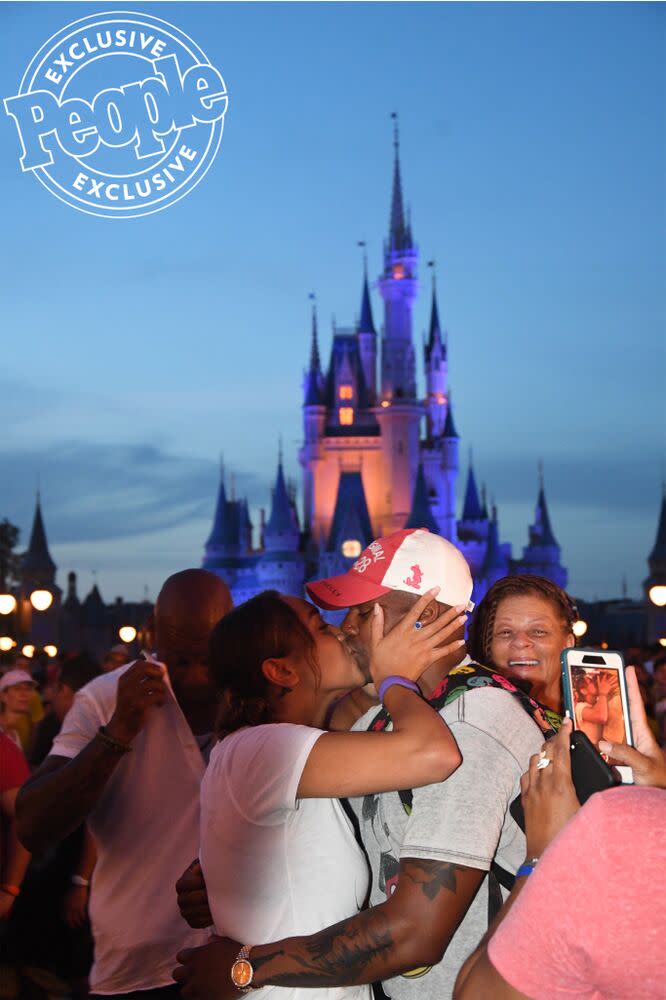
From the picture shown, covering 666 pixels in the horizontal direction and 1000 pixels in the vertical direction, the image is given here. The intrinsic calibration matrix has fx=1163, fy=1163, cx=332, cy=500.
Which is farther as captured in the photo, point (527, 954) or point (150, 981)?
point (150, 981)

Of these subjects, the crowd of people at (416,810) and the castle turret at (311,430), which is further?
the castle turret at (311,430)

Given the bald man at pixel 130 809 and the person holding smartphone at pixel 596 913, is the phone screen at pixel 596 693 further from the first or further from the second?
the bald man at pixel 130 809

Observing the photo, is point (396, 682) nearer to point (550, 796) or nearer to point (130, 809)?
point (550, 796)

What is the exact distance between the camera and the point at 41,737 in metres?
7.52

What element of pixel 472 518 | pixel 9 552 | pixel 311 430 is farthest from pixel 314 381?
pixel 9 552

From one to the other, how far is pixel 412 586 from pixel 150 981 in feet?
5.78

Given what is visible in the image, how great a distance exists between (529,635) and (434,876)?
2.88ft

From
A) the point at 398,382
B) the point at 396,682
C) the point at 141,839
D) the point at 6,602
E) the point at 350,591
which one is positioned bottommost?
the point at 6,602

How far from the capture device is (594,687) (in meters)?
2.12

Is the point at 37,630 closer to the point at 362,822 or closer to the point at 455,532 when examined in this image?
the point at 455,532

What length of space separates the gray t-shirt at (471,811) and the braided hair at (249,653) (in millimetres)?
408

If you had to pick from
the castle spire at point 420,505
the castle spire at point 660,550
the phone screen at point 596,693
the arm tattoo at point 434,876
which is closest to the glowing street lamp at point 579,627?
the phone screen at point 596,693

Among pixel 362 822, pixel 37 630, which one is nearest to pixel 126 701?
pixel 362 822

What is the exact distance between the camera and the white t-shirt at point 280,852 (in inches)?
93.8
